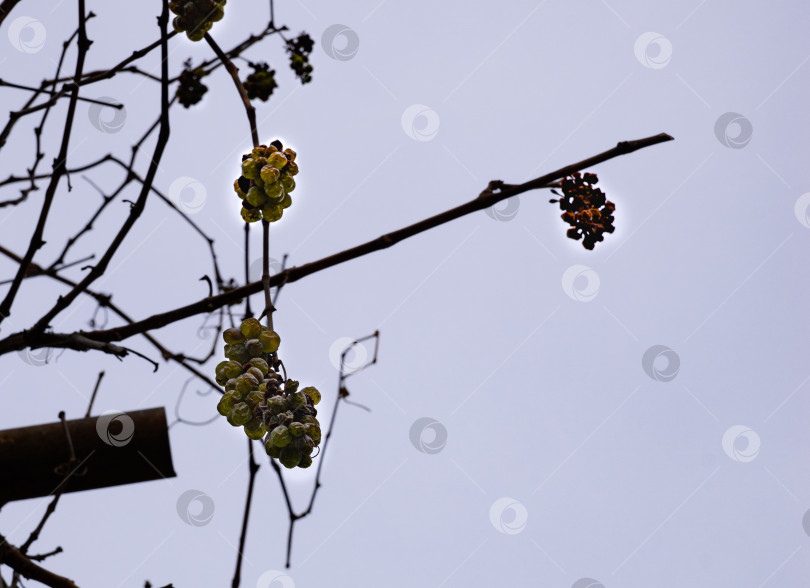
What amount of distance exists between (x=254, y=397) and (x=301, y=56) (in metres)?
1.69

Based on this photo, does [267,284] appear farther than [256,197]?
No

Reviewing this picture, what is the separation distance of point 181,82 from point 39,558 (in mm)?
1596

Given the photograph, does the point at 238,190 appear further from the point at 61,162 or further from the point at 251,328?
the point at 61,162

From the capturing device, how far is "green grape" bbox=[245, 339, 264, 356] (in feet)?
4.35

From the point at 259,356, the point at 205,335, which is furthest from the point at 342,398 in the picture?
the point at 259,356

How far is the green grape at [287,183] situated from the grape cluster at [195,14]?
17.6 inches

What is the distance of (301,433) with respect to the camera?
1229 millimetres


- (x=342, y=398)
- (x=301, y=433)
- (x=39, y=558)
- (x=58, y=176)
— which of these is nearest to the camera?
(x=301, y=433)

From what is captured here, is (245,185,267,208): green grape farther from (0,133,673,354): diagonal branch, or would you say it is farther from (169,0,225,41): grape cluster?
(169,0,225,41): grape cluster

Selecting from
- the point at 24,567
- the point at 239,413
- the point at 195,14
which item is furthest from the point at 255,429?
the point at 195,14

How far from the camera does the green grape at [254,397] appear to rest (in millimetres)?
1273

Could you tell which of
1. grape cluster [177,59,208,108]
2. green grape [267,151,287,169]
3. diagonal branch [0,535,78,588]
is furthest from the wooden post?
grape cluster [177,59,208,108]

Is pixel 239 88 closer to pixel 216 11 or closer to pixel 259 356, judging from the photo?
pixel 216 11

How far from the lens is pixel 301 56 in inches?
102
